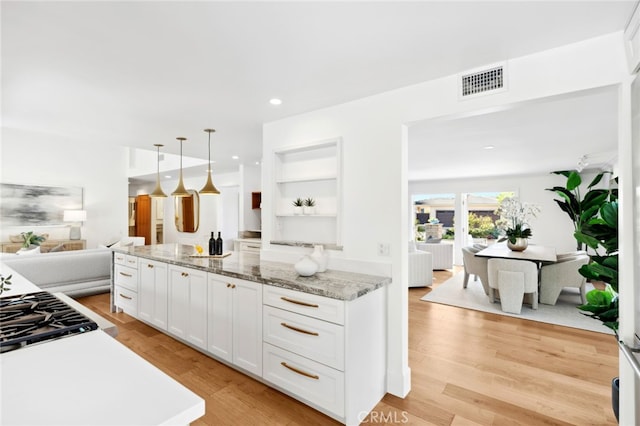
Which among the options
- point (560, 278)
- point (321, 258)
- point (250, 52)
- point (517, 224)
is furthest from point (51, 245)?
point (560, 278)

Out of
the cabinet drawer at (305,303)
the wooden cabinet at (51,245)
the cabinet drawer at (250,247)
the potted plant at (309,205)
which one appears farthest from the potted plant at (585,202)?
the wooden cabinet at (51,245)

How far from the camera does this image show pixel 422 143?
4375 millimetres

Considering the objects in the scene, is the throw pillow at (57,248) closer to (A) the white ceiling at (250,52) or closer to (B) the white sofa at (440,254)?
(A) the white ceiling at (250,52)

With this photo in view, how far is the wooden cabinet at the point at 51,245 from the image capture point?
6.15 meters

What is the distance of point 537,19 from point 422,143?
9.22 ft

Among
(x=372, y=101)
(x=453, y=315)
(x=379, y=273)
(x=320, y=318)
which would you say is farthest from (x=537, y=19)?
(x=453, y=315)

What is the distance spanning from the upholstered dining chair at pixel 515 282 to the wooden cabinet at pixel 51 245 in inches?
322

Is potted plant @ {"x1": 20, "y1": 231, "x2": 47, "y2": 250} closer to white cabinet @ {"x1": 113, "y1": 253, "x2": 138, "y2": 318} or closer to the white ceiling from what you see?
white cabinet @ {"x1": 113, "y1": 253, "x2": 138, "y2": 318}

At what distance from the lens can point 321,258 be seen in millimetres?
2680

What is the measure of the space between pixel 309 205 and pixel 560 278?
13.4ft

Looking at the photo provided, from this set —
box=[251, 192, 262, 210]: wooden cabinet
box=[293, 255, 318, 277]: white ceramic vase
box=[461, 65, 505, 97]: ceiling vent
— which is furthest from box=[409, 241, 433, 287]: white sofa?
box=[461, 65, 505, 97]: ceiling vent

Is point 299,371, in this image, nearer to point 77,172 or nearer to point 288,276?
point 288,276

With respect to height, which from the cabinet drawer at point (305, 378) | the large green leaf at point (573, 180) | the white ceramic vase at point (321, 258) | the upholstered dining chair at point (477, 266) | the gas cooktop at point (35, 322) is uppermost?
the large green leaf at point (573, 180)

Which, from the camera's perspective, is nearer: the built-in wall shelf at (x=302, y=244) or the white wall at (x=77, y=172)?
the built-in wall shelf at (x=302, y=244)
